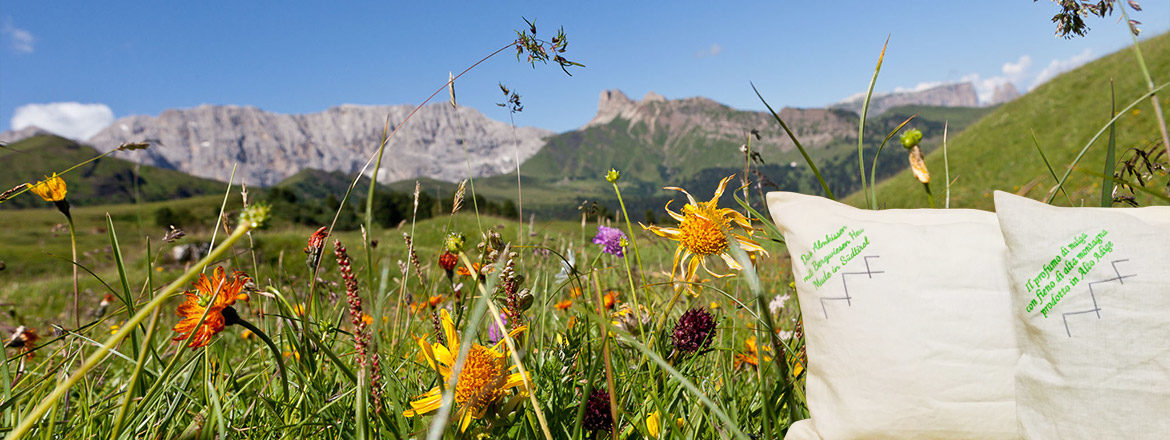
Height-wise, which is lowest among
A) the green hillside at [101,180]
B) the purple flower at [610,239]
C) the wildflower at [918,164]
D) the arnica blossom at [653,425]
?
the arnica blossom at [653,425]

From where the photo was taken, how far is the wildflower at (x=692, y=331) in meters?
1.64

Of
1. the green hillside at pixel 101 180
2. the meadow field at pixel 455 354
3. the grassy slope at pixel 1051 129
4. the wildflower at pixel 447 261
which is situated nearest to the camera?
the meadow field at pixel 455 354

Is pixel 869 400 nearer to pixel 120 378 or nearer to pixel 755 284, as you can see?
pixel 755 284

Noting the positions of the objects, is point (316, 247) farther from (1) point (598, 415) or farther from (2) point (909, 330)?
(2) point (909, 330)

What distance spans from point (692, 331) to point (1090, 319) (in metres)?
0.91

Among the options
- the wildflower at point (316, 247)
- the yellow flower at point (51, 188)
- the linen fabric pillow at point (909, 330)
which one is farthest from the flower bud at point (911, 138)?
the yellow flower at point (51, 188)

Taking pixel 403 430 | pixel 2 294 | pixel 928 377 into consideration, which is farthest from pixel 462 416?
pixel 2 294

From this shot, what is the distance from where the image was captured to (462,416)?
1125mm

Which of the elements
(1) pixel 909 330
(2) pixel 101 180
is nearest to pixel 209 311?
(1) pixel 909 330

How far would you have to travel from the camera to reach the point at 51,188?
5.05 ft

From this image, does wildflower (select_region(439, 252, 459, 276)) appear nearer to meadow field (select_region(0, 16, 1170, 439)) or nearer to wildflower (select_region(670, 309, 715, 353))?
meadow field (select_region(0, 16, 1170, 439))

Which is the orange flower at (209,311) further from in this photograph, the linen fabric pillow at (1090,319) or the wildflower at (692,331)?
the linen fabric pillow at (1090,319)

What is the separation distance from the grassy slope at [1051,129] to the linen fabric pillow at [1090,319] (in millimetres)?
14097

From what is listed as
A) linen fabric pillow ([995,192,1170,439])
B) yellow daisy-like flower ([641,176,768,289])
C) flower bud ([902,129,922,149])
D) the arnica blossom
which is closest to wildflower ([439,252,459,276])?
yellow daisy-like flower ([641,176,768,289])
